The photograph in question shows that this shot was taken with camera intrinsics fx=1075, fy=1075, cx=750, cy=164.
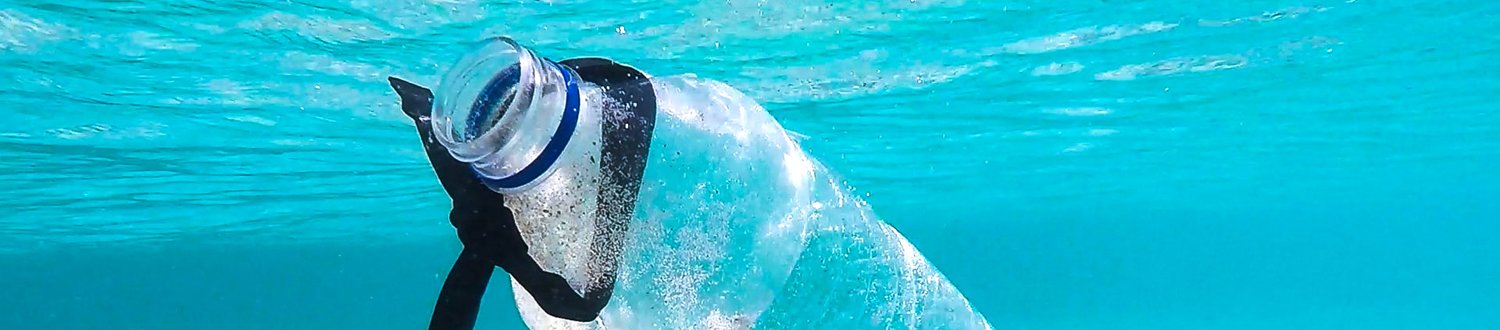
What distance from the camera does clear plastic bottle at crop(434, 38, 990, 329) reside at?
67.9 inches

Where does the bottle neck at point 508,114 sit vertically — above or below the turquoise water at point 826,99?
above

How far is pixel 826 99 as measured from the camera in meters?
16.6

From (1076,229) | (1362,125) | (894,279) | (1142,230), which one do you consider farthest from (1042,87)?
(1142,230)

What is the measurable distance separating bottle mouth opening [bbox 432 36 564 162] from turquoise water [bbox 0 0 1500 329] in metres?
0.23

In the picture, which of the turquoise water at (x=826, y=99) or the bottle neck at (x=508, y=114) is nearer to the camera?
the bottle neck at (x=508, y=114)

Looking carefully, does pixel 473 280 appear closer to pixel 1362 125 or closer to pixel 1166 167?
pixel 1362 125

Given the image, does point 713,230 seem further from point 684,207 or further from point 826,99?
point 826,99

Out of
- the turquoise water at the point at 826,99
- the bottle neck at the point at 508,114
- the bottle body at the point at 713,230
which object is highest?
the bottle neck at the point at 508,114

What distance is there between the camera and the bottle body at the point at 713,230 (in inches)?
69.0

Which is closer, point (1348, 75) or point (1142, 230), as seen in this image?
point (1348, 75)

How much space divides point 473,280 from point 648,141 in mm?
352

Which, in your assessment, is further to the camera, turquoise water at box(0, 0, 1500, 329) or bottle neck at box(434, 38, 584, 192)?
turquoise water at box(0, 0, 1500, 329)

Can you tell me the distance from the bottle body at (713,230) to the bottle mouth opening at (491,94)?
84 mm

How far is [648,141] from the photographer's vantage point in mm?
1755
